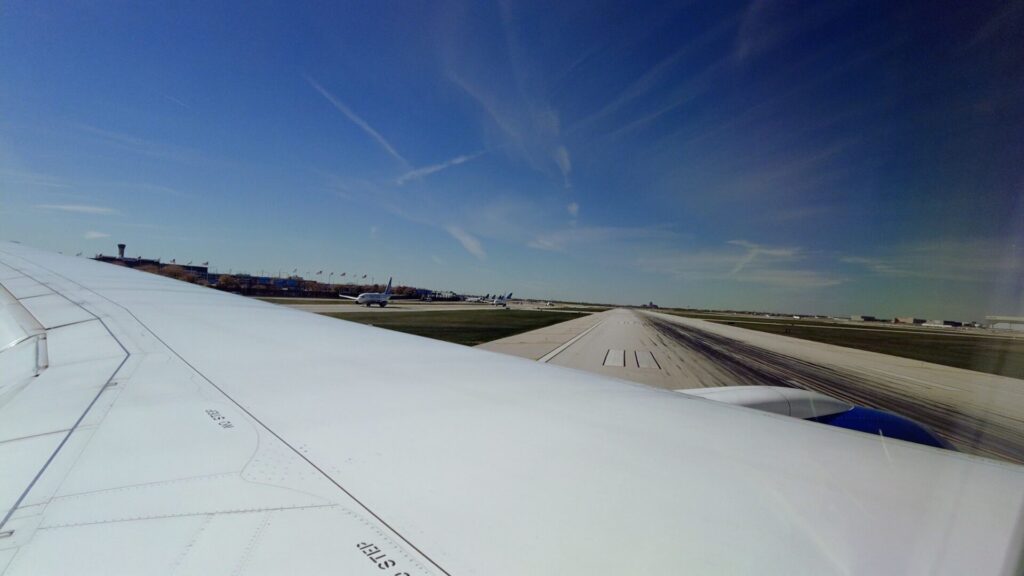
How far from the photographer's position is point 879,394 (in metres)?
12.4

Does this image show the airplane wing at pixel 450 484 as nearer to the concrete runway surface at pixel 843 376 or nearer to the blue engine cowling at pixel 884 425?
the blue engine cowling at pixel 884 425

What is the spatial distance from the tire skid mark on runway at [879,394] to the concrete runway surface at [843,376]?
0.05 ft

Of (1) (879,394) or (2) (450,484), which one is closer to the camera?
(2) (450,484)

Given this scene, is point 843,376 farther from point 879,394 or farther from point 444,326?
point 444,326

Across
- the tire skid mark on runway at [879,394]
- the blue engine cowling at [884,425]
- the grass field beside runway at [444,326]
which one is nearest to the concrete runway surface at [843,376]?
the tire skid mark on runway at [879,394]

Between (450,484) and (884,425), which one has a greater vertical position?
(450,484)

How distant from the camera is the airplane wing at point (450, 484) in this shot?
1.03 meters

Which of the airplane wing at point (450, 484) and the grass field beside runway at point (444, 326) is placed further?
the grass field beside runway at point (444, 326)

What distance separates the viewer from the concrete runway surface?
9578 mm

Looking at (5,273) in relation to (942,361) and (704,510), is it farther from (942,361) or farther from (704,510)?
(942,361)

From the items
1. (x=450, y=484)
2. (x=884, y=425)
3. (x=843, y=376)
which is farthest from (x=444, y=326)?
(x=450, y=484)

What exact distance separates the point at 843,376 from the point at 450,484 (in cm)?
1893

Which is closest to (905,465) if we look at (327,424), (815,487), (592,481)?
(815,487)

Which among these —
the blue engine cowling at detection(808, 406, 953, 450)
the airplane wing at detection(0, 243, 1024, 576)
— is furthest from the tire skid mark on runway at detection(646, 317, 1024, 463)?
the airplane wing at detection(0, 243, 1024, 576)
